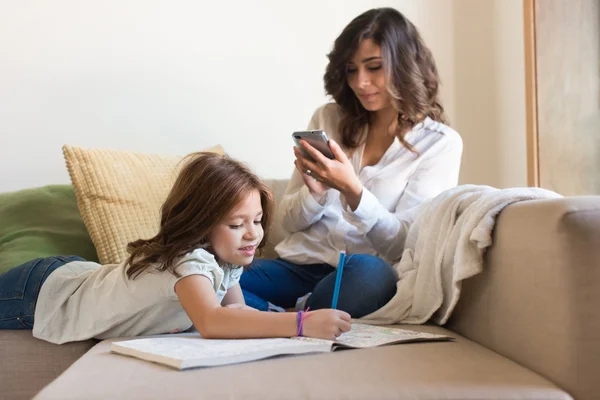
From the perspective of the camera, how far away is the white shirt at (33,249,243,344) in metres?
1.32

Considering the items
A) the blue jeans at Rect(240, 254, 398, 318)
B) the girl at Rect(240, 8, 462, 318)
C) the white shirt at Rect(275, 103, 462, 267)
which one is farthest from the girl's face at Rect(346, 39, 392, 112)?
the blue jeans at Rect(240, 254, 398, 318)

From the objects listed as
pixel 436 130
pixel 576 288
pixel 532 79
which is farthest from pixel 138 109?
pixel 576 288

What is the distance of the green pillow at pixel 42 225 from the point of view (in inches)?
71.9

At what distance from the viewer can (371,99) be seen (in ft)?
6.15

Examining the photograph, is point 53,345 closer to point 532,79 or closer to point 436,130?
point 436,130

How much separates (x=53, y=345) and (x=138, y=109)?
1106mm

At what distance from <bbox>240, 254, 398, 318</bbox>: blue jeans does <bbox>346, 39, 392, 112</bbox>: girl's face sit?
18.0 inches

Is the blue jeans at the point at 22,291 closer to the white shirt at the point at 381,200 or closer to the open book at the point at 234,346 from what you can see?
the open book at the point at 234,346

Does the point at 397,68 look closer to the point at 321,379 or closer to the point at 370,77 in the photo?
the point at 370,77

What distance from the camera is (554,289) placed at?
1.00m

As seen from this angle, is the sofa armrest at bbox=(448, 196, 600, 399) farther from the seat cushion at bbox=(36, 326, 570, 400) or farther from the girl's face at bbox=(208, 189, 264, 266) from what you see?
the girl's face at bbox=(208, 189, 264, 266)

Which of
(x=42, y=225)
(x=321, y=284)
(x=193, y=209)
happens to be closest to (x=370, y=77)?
(x=321, y=284)

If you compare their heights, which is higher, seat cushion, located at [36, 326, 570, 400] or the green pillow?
the green pillow

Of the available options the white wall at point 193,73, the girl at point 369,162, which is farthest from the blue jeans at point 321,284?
the white wall at point 193,73
